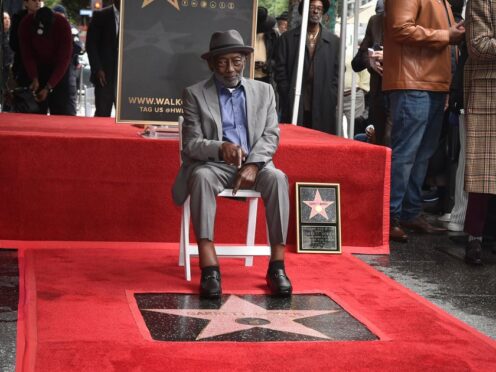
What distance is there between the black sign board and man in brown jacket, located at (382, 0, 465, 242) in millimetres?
1040

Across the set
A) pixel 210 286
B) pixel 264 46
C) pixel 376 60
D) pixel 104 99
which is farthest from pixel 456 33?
pixel 264 46

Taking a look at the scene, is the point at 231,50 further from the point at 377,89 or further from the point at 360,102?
the point at 360,102

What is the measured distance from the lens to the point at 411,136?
7816 millimetres

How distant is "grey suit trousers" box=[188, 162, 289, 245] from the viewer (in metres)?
5.86

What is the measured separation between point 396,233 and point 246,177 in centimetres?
225

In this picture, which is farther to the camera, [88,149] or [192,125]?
[88,149]

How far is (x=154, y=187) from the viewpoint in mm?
7152

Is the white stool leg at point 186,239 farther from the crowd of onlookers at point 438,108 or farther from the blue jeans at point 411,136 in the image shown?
the blue jeans at point 411,136

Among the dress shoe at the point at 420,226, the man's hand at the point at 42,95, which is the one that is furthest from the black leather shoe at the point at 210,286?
the man's hand at the point at 42,95

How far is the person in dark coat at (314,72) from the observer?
10336 millimetres

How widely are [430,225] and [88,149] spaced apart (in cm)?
300

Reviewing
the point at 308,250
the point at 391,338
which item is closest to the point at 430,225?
the point at 308,250

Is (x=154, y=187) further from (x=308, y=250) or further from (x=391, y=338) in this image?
(x=391, y=338)

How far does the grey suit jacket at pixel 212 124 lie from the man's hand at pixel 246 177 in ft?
0.17
